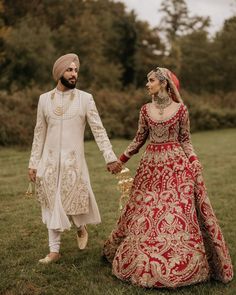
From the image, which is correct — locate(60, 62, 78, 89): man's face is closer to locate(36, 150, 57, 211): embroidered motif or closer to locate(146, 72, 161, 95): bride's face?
locate(36, 150, 57, 211): embroidered motif

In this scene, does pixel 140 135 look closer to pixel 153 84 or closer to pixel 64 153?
pixel 153 84

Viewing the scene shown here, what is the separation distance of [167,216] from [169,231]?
0.14 m

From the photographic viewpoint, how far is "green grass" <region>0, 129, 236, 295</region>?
4863mm

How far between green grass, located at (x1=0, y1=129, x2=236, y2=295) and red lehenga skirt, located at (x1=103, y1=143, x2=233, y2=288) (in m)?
0.14

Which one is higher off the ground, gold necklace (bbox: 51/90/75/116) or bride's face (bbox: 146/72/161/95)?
bride's face (bbox: 146/72/161/95)

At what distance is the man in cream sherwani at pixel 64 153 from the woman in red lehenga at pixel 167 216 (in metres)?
0.52

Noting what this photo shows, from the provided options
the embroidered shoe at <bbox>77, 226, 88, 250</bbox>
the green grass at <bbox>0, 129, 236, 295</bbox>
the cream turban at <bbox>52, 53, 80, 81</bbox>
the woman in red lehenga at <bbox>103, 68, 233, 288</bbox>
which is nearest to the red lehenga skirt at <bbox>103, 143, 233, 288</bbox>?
the woman in red lehenga at <bbox>103, 68, 233, 288</bbox>

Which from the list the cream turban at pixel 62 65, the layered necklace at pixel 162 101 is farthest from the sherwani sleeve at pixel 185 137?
the cream turban at pixel 62 65

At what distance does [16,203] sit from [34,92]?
40.4ft

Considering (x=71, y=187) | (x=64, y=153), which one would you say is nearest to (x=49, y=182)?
(x=71, y=187)

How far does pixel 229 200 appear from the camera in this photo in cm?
923

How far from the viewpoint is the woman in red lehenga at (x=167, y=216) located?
4816 mm

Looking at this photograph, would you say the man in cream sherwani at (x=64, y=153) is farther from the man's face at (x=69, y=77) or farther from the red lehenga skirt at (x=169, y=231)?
the red lehenga skirt at (x=169, y=231)

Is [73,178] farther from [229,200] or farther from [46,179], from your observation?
[229,200]
